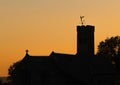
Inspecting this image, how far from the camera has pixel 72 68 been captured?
91312 millimetres

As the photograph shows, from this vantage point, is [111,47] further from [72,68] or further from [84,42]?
[72,68]

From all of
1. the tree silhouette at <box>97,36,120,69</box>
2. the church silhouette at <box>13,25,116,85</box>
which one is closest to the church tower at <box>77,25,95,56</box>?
the church silhouette at <box>13,25,116,85</box>

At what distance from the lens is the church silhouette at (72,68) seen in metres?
85.4

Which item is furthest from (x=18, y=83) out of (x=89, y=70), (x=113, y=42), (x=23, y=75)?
(x=113, y=42)

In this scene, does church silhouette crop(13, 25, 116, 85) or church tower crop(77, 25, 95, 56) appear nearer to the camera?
church silhouette crop(13, 25, 116, 85)

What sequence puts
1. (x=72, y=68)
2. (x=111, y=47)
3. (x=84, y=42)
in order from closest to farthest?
(x=72, y=68)
(x=84, y=42)
(x=111, y=47)

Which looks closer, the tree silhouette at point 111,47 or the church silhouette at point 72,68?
the church silhouette at point 72,68

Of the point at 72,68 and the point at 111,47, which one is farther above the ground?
the point at 111,47

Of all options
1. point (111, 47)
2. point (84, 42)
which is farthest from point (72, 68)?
point (111, 47)

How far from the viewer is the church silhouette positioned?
85.4 m

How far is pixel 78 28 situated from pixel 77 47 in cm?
368

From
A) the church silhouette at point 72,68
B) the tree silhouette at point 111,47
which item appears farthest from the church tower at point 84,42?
the tree silhouette at point 111,47

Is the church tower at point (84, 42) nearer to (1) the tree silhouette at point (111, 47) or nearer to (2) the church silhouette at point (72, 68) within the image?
(2) the church silhouette at point (72, 68)

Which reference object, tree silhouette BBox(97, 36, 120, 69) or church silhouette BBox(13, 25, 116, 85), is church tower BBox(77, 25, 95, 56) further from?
tree silhouette BBox(97, 36, 120, 69)
